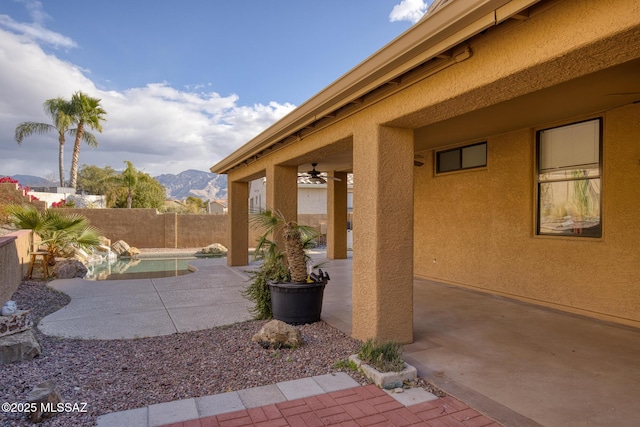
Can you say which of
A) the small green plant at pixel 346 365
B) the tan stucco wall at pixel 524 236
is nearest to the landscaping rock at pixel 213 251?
the tan stucco wall at pixel 524 236

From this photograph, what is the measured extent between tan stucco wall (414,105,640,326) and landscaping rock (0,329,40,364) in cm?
772

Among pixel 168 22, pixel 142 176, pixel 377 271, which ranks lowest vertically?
pixel 377 271

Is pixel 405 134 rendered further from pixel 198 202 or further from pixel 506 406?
pixel 198 202

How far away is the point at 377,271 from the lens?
4.86 meters

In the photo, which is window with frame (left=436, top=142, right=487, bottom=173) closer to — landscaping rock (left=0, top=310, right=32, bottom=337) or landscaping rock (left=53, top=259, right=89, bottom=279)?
landscaping rock (left=0, top=310, right=32, bottom=337)

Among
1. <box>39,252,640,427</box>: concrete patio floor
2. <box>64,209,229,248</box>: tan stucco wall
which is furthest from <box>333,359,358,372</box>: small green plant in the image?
<box>64,209,229,248</box>: tan stucco wall

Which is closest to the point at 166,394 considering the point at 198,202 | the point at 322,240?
the point at 322,240

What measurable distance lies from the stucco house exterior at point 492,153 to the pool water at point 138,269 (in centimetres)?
568

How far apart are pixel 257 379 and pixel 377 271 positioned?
1854mm

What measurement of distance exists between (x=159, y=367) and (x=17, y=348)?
168cm

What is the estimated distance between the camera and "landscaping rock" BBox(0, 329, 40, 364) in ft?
14.6

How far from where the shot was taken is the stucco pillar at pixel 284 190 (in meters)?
8.66

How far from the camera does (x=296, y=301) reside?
6.03 m

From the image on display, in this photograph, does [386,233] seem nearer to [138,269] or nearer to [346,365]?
[346,365]
